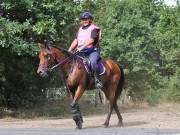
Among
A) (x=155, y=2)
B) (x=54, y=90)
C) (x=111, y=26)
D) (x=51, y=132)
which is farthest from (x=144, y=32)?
(x=51, y=132)

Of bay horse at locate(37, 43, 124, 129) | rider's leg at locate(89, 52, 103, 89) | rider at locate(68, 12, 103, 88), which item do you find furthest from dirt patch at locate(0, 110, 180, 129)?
rider at locate(68, 12, 103, 88)

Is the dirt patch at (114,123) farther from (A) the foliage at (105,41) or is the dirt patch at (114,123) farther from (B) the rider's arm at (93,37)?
(A) the foliage at (105,41)

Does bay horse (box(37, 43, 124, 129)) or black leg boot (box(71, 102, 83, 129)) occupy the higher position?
bay horse (box(37, 43, 124, 129))

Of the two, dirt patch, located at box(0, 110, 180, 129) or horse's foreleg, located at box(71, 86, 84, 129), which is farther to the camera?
dirt patch, located at box(0, 110, 180, 129)

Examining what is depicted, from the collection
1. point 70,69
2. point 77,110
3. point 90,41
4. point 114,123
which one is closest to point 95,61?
point 90,41

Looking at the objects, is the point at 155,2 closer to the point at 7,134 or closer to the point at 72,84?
the point at 72,84

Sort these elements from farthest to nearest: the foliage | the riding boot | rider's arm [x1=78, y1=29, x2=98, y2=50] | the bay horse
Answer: the foliage
the riding boot
rider's arm [x1=78, y1=29, x2=98, y2=50]
the bay horse

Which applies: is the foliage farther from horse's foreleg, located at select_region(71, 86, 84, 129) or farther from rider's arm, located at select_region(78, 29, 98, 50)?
horse's foreleg, located at select_region(71, 86, 84, 129)

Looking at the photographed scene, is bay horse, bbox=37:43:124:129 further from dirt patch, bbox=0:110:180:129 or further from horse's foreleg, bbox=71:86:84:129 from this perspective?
dirt patch, bbox=0:110:180:129

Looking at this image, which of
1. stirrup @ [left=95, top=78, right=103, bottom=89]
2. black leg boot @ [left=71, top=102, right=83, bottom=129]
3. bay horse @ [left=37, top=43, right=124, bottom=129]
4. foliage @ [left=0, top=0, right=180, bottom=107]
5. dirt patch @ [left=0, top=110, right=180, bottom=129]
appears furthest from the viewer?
foliage @ [left=0, top=0, right=180, bottom=107]

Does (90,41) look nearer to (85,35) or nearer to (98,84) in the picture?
(85,35)

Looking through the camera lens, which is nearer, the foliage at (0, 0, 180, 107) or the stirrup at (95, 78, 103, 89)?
the stirrup at (95, 78, 103, 89)

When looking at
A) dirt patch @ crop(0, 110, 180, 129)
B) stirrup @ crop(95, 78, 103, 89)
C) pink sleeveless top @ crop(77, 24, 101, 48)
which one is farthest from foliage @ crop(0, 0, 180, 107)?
stirrup @ crop(95, 78, 103, 89)

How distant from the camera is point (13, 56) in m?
21.3
